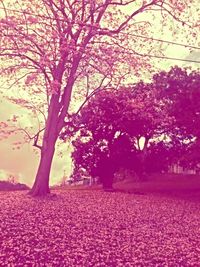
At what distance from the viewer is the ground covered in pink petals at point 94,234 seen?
12.7m

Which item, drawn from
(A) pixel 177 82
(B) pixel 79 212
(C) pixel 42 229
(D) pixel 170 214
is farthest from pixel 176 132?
(C) pixel 42 229

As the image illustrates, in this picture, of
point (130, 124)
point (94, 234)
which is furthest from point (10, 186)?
point (94, 234)

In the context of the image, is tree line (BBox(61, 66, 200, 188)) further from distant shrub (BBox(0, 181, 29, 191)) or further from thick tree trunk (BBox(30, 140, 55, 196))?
thick tree trunk (BBox(30, 140, 55, 196))

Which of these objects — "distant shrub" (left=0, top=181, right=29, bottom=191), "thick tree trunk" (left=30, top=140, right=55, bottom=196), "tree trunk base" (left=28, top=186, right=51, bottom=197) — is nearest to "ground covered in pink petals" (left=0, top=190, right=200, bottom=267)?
"tree trunk base" (left=28, top=186, right=51, bottom=197)

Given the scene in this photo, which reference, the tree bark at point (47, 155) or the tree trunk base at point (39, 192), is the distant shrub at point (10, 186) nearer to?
the tree bark at point (47, 155)

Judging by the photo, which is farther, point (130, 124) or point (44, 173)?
point (130, 124)

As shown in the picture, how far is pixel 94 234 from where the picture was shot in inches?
623

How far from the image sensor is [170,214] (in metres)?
23.0

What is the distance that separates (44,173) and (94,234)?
10.7 m

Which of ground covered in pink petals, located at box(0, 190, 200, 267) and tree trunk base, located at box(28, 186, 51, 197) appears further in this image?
tree trunk base, located at box(28, 186, 51, 197)

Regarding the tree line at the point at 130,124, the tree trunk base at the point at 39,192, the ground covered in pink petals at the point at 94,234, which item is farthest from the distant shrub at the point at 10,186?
the ground covered in pink petals at the point at 94,234

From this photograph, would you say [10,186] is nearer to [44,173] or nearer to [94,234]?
[44,173]

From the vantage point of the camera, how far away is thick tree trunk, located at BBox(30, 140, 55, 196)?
25.8m

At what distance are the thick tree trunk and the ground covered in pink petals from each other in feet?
4.36
